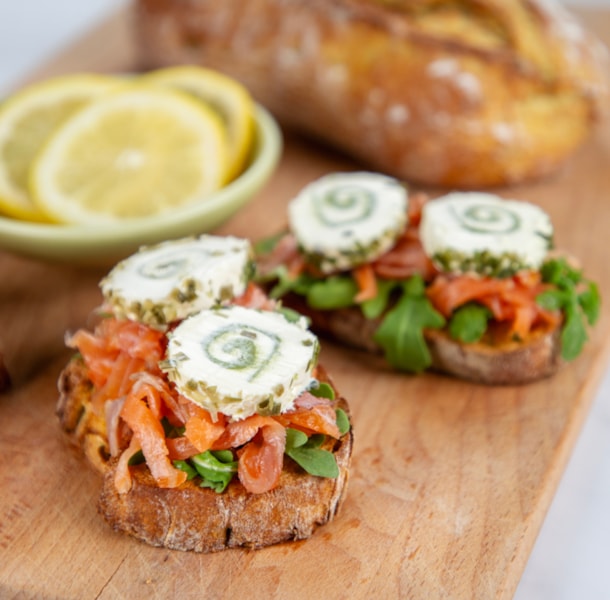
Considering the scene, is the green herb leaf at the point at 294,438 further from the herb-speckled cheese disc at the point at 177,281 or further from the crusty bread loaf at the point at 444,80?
the crusty bread loaf at the point at 444,80

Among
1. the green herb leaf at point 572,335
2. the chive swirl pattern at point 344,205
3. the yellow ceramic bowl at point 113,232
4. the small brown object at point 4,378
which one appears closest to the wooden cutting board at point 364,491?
the small brown object at point 4,378

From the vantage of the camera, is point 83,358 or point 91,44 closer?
point 83,358

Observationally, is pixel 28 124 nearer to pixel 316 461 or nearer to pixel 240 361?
pixel 240 361

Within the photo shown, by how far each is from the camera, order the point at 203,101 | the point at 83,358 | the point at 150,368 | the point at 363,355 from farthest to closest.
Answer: the point at 203,101, the point at 363,355, the point at 83,358, the point at 150,368

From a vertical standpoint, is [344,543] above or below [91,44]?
above

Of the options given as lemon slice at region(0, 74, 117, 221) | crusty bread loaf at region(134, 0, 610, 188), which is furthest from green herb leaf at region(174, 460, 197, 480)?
crusty bread loaf at region(134, 0, 610, 188)

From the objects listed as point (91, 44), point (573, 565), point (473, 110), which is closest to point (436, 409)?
point (573, 565)

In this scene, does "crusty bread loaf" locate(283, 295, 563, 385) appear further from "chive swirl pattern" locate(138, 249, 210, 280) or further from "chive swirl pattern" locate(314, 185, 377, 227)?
"chive swirl pattern" locate(138, 249, 210, 280)

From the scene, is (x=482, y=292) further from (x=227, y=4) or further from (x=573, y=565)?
(x=227, y=4)
